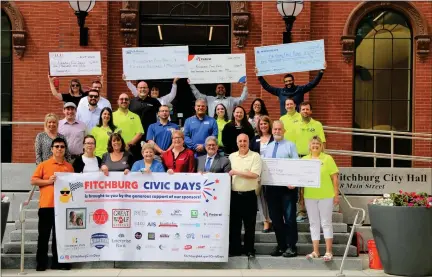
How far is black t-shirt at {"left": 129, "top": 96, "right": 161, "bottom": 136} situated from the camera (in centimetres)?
1118

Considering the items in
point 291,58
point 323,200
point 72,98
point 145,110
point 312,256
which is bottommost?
point 312,256

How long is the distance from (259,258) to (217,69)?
3892 millimetres

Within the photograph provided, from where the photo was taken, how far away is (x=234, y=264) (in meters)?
9.79

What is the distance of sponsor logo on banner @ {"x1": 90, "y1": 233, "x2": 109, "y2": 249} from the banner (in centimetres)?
440

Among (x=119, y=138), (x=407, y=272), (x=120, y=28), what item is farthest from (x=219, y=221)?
(x=120, y=28)

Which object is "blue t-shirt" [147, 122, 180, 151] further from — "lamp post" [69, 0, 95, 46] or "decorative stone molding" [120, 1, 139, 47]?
"decorative stone molding" [120, 1, 139, 47]

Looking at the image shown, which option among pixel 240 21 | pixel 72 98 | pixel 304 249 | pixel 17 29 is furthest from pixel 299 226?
pixel 17 29

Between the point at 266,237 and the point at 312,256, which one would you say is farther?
the point at 266,237

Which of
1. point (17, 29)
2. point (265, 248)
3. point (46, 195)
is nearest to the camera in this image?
point (46, 195)

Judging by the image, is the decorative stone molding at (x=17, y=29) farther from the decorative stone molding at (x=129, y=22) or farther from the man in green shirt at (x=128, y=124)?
the man in green shirt at (x=128, y=124)

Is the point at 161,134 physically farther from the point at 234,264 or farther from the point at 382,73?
the point at 382,73

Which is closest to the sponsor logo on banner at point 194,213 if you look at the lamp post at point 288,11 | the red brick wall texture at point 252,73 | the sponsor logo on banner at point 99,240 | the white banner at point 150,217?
the white banner at point 150,217

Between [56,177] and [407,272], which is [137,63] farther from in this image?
[407,272]

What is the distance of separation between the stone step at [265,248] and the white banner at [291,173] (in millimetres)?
1093
